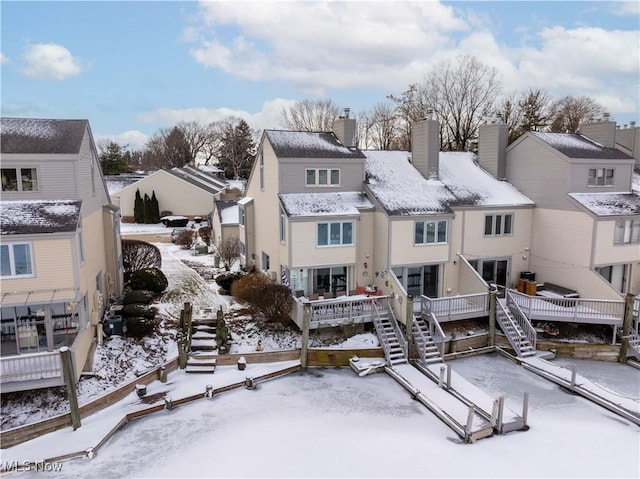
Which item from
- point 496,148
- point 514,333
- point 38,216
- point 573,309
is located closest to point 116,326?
point 38,216

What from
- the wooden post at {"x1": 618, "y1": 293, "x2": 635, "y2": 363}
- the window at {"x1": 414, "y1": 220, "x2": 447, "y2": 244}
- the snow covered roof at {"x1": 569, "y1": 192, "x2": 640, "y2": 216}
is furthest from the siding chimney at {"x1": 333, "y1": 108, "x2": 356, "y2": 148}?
the wooden post at {"x1": 618, "y1": 293, "x2": 635, "y2": 363}

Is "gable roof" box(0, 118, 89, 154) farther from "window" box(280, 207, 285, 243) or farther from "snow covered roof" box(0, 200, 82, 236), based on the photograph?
"window" box(280, 207, 285, 243)

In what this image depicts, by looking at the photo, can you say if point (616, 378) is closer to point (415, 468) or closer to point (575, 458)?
point (575, 458)

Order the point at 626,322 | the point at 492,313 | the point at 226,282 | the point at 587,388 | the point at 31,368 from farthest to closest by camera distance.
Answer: the point at 226,282
the point at 492,313
the point at 626,322
the point at 587,388
the point at 31,368

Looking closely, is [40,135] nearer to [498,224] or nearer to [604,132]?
[498,224]

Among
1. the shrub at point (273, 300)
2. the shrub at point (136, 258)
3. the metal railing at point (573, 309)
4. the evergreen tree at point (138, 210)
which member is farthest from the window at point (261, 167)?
the evergreen tree at point (138, 210)

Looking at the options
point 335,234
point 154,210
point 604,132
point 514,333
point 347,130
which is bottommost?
point 514,333

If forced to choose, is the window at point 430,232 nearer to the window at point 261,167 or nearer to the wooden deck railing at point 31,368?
the window at point 261,167
